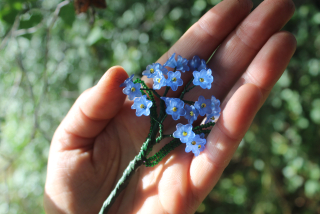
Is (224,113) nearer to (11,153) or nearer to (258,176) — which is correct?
(258,176)

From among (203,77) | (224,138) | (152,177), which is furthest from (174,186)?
(203,77)

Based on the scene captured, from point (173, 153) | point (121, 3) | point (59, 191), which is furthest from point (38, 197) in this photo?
point (121, 3)

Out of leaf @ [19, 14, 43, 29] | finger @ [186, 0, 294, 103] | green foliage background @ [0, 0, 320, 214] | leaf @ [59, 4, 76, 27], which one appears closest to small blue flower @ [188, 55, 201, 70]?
finger @ [186, 0, 294, 103]

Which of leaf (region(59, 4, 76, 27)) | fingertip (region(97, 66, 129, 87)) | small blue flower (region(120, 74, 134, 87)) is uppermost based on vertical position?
leaf (region(59, 4, 76, 27))

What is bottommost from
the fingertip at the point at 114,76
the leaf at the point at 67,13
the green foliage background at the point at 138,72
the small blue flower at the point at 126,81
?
the green foliage background at the point at 138,72

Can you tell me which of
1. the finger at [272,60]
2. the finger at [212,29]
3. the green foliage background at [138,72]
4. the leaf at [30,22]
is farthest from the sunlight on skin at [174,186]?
the leaf at [30,22]

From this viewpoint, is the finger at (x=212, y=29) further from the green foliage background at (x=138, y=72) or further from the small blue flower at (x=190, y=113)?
the green foliage background at (x=138, y=72)

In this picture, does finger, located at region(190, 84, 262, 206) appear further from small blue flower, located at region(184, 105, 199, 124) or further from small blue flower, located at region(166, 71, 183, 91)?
small blue flower, located at region(166, 71, 183, 91)
